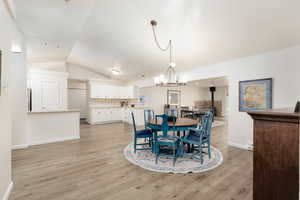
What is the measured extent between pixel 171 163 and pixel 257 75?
2847mm

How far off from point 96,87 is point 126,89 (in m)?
1.59

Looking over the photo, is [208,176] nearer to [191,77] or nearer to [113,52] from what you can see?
[191,77]

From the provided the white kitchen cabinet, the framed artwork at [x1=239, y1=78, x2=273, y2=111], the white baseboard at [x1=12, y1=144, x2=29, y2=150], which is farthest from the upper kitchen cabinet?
the framed artwork at [x1=239, y1=78, x2=273, y2=111]

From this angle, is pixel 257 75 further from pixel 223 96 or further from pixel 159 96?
pixel 223 96

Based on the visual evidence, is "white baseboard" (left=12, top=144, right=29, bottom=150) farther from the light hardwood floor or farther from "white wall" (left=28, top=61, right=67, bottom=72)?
"white wall" (left=28, top=61, right=67, bottom=72)

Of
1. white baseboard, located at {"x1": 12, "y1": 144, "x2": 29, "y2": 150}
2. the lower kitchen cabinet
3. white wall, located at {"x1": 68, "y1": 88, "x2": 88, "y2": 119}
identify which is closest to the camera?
white baseboard, located at {"x1": 12, "y1": 144, "x2": 29, "y2": 150}

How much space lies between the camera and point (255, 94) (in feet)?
11.1

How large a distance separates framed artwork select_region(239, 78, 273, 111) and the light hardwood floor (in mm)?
1137

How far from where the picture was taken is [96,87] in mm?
7480

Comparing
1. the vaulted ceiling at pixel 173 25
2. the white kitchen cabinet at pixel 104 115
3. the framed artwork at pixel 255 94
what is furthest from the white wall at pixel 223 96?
the framed artwork at pixel 255 94

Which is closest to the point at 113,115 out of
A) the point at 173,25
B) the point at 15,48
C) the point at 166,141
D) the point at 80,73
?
the point at 80,73

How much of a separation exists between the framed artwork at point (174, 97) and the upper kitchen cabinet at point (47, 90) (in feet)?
18.4

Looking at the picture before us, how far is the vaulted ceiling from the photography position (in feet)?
7.68

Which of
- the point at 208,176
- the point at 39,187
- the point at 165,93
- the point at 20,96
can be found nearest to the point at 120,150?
the point at 39,187
